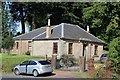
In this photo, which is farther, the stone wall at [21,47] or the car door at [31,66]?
the stone wall at [21,47]

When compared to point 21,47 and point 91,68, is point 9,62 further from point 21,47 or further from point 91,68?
point 91,68

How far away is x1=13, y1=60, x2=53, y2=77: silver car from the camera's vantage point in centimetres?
1402

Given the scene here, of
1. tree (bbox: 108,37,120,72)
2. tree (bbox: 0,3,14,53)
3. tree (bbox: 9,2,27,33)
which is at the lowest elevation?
tree (bbox: 108,37,120,72)

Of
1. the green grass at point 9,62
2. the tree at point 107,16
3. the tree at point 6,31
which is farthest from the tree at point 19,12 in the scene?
the tree at point 107,16

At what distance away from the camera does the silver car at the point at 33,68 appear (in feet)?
46.0

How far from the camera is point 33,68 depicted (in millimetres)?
14078

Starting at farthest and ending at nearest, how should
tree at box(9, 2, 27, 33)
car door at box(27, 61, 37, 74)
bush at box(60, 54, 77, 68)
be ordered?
tree at box(9, 2, 27, 33) < bush at box(60, 54, 77, 68) < car door at box(27, 61, 37, 74)

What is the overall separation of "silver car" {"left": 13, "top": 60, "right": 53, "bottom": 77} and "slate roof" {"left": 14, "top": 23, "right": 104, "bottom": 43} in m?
3.29

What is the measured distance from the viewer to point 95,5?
48.7ft

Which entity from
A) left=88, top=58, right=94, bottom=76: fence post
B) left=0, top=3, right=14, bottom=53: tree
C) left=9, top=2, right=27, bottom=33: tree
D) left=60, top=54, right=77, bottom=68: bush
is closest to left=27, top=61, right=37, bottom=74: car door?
left=0, top=3, right=14, bottom=53: tree

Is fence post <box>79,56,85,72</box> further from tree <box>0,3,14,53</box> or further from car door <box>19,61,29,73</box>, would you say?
tree <box>0,3,14,53</box>

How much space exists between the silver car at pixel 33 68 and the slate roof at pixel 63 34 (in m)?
3.29

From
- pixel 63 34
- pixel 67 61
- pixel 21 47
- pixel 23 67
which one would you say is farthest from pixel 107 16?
pixel 21 47

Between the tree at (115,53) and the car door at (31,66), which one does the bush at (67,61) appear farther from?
the tree at (115,53)
